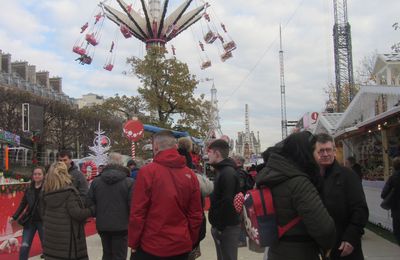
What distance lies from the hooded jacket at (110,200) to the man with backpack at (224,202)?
1.10 metres

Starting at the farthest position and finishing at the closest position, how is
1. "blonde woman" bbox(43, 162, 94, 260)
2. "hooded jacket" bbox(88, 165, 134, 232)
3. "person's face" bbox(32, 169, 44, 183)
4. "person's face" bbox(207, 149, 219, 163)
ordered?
"person's face" bbox(32, 169, 44, 183) < "hooded jacket" bbox(88, 165, 134, 232) < "person's face" bbox(207, 149, 219, 163) < "blonde woman" bbox(43, 162, 94, 260)

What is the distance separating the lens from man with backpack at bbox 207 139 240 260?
17.9 ft

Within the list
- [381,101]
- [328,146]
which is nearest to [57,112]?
Answer: [381,101]

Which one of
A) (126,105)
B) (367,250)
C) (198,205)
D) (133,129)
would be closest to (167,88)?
→ (126,105)

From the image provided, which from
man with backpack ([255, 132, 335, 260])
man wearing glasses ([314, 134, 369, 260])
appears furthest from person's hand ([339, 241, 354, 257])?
man with backpack ([255, 132, 335, 260])

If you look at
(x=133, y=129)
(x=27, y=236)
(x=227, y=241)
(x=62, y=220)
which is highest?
(x=133, y=129)

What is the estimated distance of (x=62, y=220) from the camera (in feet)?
17.4

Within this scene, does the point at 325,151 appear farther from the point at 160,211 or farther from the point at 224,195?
the point at 224,195

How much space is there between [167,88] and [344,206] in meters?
25.1

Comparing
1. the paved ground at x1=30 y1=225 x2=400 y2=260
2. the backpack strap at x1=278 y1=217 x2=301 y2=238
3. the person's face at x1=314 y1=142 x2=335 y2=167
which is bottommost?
the paved ground at x1=30 y1=225 x2=400 y2=260

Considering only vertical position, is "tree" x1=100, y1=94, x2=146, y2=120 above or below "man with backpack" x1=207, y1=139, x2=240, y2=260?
above

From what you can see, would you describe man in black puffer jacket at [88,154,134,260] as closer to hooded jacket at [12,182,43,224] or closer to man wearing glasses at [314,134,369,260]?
hooded jacket at [12,182,43,224]

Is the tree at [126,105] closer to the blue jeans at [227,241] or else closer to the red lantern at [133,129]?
the red lantern at [133,129]

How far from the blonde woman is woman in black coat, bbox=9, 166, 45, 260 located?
1.75 metres
